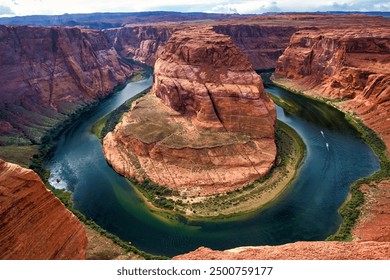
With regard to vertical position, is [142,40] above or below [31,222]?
below

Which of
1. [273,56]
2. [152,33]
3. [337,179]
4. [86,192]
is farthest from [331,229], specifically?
[152,33]

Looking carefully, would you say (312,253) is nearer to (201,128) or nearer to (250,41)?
(201,128)

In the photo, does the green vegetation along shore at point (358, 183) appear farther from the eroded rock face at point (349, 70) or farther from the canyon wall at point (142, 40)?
the canyon wall at point (142, 40)

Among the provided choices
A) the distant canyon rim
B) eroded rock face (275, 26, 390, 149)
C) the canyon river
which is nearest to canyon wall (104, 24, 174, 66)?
the distant canyon rim

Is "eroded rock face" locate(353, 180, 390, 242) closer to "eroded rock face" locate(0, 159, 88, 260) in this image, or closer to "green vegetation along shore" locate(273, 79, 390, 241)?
"green vegetation along shore" locate(273, 79, 390, 241)

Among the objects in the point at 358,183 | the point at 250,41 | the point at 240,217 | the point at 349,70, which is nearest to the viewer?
the point at 240,217

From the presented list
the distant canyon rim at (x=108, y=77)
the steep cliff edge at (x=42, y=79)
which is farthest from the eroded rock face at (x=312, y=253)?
the steep cliff edge at (x=42, y=79)

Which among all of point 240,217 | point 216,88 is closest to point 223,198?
point 240,217
